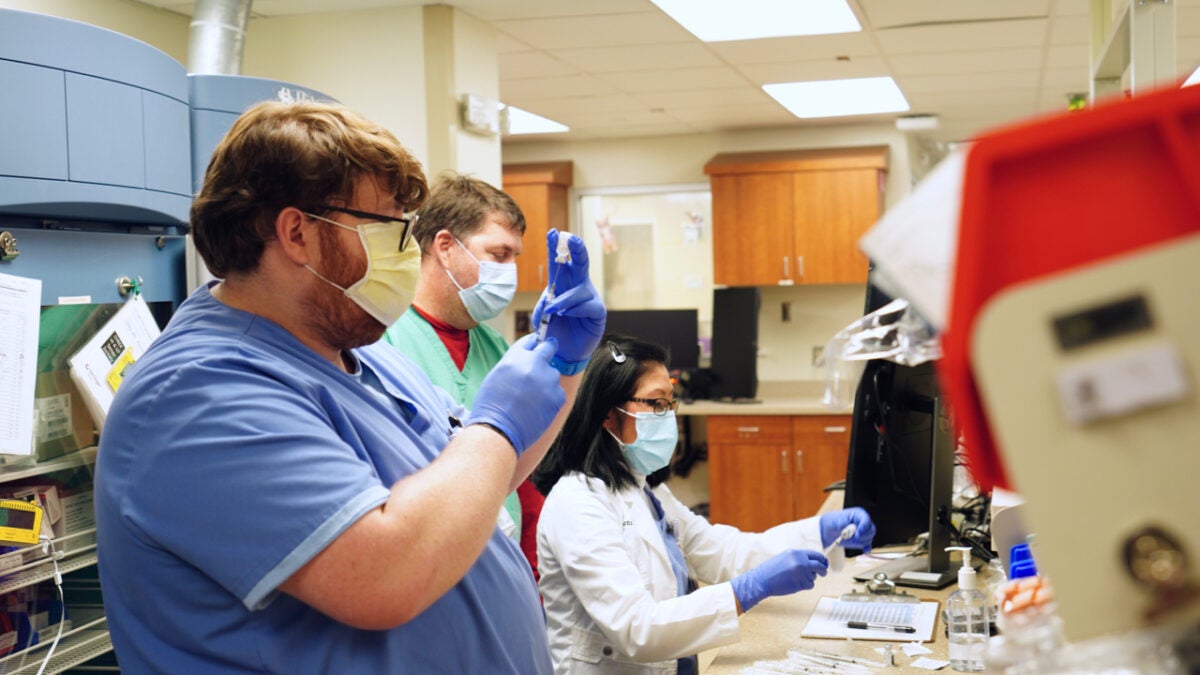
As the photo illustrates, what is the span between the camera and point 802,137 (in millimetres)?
6996

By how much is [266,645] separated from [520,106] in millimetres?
5010

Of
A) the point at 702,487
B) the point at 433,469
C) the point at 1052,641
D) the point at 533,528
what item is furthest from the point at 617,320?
the point at 1052,641

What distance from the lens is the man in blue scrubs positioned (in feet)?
3.58

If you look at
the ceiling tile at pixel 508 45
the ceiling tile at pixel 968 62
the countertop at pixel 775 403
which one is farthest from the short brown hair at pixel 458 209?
the countertop at pixel 775 403

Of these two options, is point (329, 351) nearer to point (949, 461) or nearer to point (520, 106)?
point (949, 461)

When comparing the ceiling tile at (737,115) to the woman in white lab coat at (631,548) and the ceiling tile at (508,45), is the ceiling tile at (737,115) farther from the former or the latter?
the woman in white lab coat at (631,548)

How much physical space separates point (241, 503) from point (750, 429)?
17.7 ft

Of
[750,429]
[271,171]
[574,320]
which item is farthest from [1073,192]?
[750,429]

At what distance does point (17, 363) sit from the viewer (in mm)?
2076

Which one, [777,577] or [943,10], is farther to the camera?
[943,10]

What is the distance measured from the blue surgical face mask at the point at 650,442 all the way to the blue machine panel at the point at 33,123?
1.29m

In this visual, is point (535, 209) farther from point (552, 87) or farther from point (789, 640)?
point (789, 640)

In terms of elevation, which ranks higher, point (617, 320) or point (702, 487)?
point (617, 320)

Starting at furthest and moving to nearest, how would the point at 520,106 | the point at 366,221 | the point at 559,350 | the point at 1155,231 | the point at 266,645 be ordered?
the point at 520,106 < the point at 559,350 < the point at 366,221 < the point at 266,645 < the point at 1155,231
